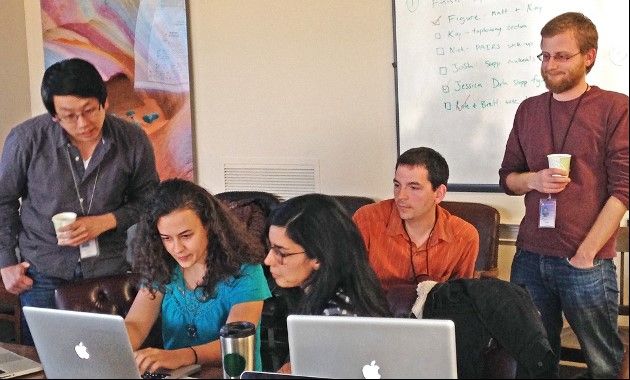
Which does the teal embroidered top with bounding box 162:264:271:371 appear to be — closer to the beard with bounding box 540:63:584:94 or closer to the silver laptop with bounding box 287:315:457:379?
the silver laptop with bounding box 287:315:457:379

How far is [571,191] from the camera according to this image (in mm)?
2465

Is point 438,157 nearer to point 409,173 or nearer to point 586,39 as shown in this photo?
point 409,173

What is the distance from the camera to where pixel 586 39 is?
7.80ft

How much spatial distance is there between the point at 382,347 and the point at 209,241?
965mm

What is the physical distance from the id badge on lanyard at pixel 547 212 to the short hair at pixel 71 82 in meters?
1.46

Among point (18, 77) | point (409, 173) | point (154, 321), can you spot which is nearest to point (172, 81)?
point (18, 77)

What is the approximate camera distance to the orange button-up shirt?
2.83 m

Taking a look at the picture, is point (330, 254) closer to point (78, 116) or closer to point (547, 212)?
point (547, 212)

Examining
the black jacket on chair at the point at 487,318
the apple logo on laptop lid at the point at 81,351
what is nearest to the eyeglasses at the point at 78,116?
the apple logo on laptop lid at the point at 81,351

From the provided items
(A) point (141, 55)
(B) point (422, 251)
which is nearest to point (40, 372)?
(B) point (422, 251)

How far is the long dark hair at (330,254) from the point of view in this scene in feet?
6.22

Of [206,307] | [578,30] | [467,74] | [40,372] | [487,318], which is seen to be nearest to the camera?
[487,318]

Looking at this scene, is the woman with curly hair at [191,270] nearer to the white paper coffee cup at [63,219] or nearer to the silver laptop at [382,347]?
the white paper coffee cup at [63,219]

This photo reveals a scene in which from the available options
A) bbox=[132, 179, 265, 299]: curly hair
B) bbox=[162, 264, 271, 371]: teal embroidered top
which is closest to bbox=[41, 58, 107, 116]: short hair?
bbox=[132, 179, 265, 299]: curly hair
